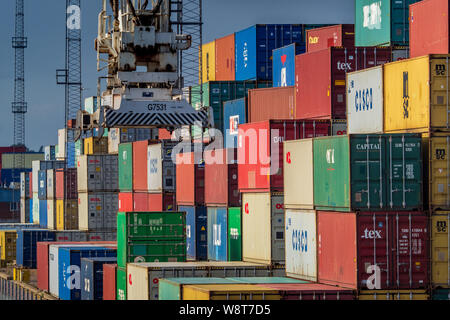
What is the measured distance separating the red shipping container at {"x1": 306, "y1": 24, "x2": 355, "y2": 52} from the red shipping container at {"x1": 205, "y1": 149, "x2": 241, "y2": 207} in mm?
8115

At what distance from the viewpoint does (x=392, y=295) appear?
2883cm

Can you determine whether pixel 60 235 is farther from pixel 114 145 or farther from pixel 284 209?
pixel 284 209

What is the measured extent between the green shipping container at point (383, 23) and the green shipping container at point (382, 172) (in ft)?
42.9

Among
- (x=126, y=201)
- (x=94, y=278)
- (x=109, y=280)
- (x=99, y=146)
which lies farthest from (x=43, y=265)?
(x=99, y=146)

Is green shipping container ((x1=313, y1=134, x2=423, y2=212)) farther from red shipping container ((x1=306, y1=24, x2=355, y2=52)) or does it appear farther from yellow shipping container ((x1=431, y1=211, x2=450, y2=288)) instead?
red shipping container ((x1=306, y1=24, x2=355, y2=52))

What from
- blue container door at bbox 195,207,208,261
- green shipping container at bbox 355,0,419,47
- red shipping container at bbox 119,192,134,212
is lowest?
blue container door at bbox 195,207,208,261

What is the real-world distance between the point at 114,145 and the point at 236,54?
15.8 m

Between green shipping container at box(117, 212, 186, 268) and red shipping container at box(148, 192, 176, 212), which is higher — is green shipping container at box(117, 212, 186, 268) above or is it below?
below

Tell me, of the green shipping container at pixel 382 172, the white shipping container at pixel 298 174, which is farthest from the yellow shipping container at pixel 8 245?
the green shipping container at pixel 382 172

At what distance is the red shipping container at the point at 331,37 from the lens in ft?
162

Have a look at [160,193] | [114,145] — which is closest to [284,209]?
[160,193]

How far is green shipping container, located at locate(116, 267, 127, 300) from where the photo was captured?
39.8 m

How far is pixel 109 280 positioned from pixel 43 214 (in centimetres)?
4745

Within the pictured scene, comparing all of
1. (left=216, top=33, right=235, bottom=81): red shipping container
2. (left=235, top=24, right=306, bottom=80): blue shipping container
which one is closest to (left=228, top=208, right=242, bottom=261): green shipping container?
(left=235, top=24, right=306, bottom=80): blue shipping container
